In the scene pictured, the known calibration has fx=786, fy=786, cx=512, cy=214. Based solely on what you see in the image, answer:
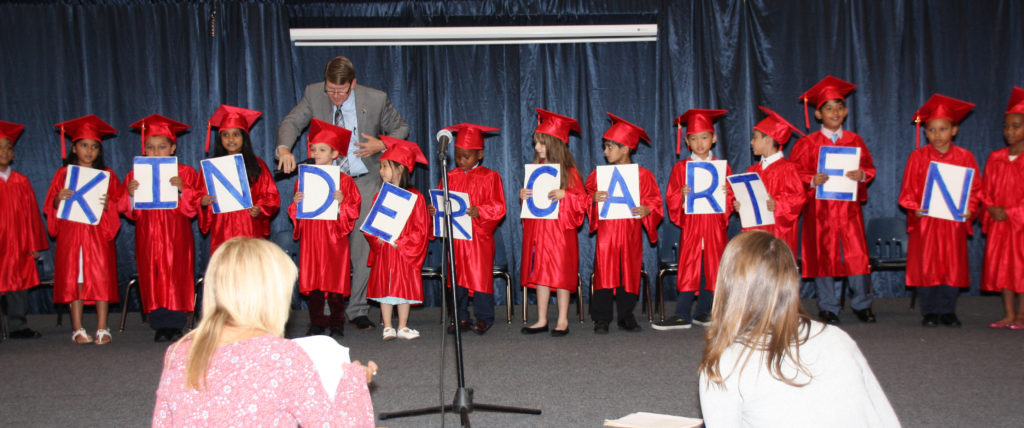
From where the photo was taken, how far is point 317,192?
5.79 m

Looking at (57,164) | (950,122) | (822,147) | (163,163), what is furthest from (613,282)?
(57,164)

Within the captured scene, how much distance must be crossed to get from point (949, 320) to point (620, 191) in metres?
2.67

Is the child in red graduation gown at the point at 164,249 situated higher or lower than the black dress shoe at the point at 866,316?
higher

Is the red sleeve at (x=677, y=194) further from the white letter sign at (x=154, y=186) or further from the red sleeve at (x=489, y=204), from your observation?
the white letter sign at (x=154, y=186)

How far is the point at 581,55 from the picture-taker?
757 cm

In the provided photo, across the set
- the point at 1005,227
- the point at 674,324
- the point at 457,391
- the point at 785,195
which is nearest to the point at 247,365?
the point at 457,391

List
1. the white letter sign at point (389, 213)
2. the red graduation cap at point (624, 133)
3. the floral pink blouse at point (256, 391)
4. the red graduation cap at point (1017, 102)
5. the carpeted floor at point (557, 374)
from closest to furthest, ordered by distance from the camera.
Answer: the floral pink blouse at point (256, 391) → the carpeted floor at point (557, 374) → the white letter sign at point (389, 213) → the red graduation cap at point (1017, 102) → the red graduation cap at point (624, 133)

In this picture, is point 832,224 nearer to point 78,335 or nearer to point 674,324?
point 674,324

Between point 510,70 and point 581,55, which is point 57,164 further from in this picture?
point 581,55

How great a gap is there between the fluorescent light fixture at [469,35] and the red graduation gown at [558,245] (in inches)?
79.9

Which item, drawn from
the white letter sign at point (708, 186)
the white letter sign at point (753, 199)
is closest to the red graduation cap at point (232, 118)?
the white letter sign at point (708, 186)

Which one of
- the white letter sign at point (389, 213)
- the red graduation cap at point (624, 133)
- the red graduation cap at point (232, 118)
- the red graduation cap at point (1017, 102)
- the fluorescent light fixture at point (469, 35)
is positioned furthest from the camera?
the fluorescent light fixture at point (469, 35)

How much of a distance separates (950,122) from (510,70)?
3782 millimetres

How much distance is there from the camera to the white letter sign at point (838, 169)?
5992mm
